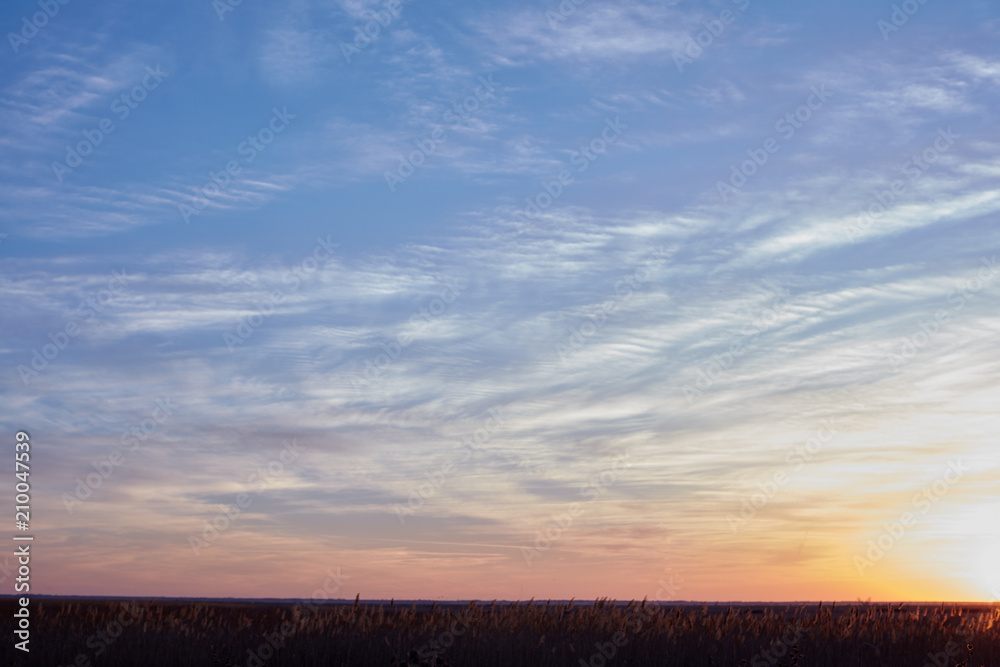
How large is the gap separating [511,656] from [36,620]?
511 inches

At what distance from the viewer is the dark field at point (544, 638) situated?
701 inches

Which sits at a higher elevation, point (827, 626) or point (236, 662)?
point (827, 626)

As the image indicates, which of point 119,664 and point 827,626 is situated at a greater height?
point 827,626

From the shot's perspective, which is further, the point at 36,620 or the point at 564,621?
the point at 36,620

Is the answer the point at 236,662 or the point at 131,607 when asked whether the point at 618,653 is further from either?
the point at 131,607

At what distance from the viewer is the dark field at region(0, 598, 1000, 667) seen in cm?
1781

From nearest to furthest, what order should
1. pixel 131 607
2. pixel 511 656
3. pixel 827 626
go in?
pixel 511 656, pixel 827 626, pixel 131 607

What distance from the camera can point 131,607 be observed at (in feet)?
77.5

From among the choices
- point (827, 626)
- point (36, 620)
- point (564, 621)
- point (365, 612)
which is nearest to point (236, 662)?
point (365, 612)

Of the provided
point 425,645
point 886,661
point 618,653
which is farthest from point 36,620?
point 886,661

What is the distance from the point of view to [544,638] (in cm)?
1841

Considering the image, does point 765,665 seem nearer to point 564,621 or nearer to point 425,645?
point 564,621

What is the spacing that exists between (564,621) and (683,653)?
3422 millimetres

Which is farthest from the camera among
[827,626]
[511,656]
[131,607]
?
[131,607]
